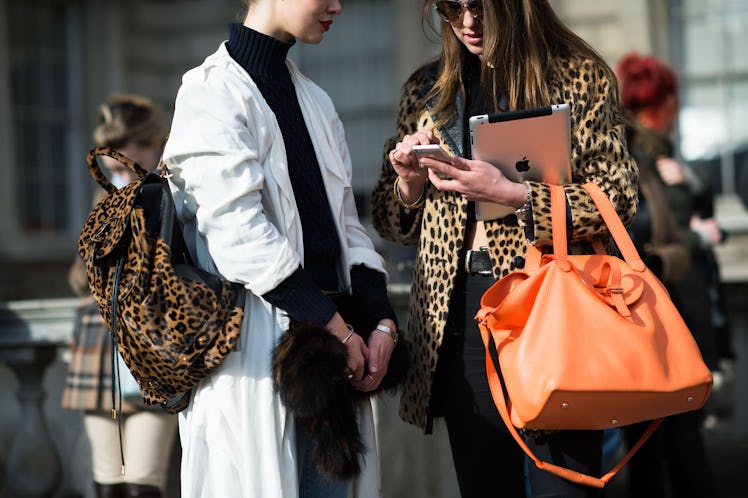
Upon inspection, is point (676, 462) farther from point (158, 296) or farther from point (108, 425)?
point (158, 296)

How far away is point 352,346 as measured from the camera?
2.48 m

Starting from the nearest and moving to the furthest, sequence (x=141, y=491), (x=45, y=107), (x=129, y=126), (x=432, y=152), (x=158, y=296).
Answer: (x=158, y=296) < (x=432, y=152) < (x=141, y=491) < (x=129, y=126) < (x=45, y=107)

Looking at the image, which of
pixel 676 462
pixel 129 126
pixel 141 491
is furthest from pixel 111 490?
pixel 676 462

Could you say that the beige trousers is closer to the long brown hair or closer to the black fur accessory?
the black fur accessory

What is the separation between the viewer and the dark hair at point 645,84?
199 inches

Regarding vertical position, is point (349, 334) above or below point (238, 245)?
below

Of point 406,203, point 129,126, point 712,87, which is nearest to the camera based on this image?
point 406,203

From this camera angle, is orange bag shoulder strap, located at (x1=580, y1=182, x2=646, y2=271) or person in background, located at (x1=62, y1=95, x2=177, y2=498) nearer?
orange bag shoulder strap, located at (x1=580, y1=182, x2=646, y2=271)

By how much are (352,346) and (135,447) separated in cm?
156

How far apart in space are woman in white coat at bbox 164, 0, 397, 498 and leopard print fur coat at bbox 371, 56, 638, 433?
0.62 ft

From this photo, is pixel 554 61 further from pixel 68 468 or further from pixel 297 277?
pixel 68 468

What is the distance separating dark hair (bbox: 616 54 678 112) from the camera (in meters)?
5.06

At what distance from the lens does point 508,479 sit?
2746 millimetres

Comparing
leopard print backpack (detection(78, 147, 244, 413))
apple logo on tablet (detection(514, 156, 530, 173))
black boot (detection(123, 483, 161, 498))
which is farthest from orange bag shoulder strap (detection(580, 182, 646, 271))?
black boot (detection(123, 483, 161, 498))
